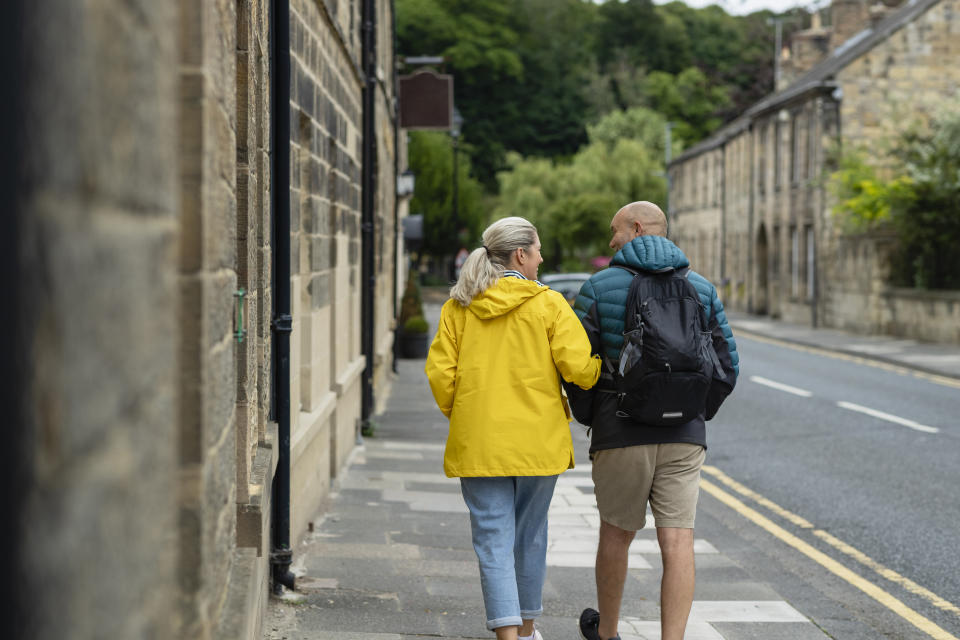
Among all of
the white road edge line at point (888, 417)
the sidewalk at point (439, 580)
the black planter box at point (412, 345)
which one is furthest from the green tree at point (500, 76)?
the sidewalk at point (439, 580)

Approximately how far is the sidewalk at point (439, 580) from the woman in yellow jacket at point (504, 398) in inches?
29.5

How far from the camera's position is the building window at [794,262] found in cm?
3844

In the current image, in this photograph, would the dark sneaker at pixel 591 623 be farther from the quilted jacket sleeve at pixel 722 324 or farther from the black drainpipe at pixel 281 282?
the black drainpipe at pixel 281 282

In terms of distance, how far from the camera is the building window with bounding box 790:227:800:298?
38.4 meters

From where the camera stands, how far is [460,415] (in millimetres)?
4668

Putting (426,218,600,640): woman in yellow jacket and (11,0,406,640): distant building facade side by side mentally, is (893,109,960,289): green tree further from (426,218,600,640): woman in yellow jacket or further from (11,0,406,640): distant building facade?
(11,0,406,640): distant building facade

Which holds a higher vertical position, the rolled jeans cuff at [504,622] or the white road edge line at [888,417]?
the rolled jeans cuff at [504,622]

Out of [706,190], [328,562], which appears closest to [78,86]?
[328,562]

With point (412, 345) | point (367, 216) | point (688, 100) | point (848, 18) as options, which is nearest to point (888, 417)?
point (367, 216)

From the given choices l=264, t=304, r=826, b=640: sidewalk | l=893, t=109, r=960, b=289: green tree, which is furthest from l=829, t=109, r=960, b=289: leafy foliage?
l=264, t=304, r=826, b=640: sidewalk

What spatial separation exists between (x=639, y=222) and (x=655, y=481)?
1.09 meters

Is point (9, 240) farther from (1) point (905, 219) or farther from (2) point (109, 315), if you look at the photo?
(1) point (905, 219)

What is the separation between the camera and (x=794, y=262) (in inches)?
1531

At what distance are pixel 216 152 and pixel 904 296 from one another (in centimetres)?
2904
